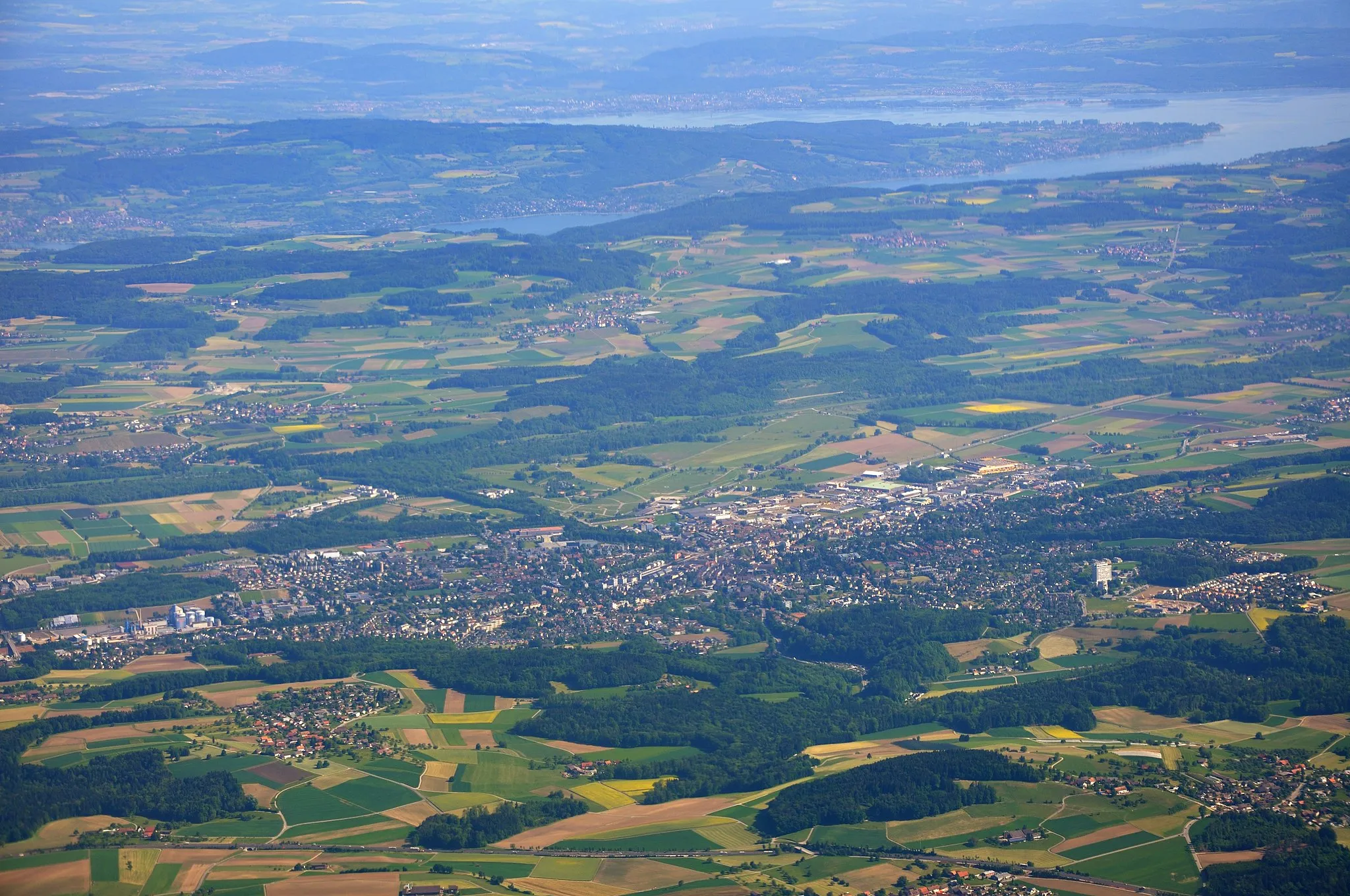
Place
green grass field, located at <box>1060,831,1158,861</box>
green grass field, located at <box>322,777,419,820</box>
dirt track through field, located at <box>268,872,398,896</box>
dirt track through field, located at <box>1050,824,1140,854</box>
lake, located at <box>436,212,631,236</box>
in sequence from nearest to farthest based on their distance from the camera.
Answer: dirt track through field, located at <box>268,872,398,896</box>
green grass field, located at <box>1060,831,1158,861</box>
dirt track through field, located at <box>1050,824,1140,854</box>
green grass field, located at <box>322,777,419,820</box>
lake, located at <box>436,212,631,236</box>

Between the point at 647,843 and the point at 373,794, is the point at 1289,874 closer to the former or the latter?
the point at 647,843

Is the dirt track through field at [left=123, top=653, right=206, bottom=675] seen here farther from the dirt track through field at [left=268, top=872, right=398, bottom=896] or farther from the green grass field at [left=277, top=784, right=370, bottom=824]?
the dirt track through field at [left=268, top=872, right=398, bottom=896]

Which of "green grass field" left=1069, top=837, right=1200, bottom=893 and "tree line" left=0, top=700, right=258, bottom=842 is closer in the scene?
"green grass field" left=1069, top=837, right=1200, bottom=893

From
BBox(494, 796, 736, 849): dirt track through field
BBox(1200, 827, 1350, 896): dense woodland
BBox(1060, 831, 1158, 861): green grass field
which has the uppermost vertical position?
BBox(1200, 827, 1350, 896): dense woodland

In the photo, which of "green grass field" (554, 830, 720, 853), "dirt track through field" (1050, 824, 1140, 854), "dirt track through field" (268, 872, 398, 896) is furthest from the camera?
"green grass field" (554, 830, 720, 853)

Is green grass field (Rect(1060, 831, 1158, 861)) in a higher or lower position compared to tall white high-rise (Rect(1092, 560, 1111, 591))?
higher

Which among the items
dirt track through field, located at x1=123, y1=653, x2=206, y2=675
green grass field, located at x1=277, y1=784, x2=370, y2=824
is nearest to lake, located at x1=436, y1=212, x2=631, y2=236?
dirt track through field, located at x1=123, y1=653, x2=206, y2=675

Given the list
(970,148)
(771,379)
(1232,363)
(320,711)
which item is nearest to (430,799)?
(320,711)

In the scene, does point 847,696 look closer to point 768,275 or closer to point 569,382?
point 569,382
